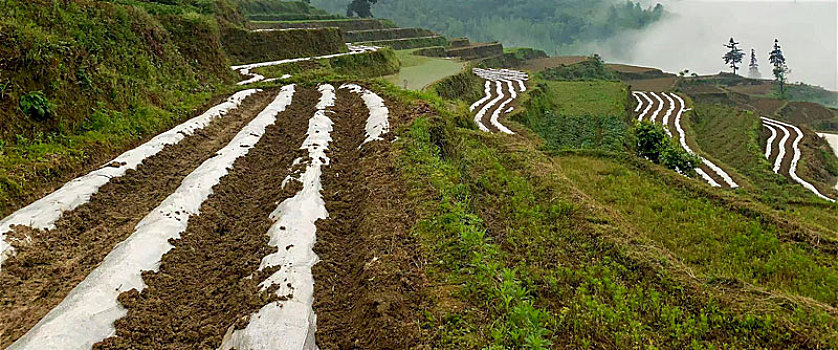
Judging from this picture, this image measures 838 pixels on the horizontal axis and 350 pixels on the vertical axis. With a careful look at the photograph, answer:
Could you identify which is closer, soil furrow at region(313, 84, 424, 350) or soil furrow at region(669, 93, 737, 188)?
soil furrow at region(313, 84, 424, 350)

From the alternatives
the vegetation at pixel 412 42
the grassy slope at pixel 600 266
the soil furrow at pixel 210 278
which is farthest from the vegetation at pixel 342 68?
the vegetation at pixel 412 42

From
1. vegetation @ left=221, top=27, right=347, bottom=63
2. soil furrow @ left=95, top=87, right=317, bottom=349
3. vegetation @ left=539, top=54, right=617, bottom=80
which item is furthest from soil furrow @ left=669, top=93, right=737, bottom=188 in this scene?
vegetation @ left=539, top=54, right=617, bottom=80

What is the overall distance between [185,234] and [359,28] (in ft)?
204

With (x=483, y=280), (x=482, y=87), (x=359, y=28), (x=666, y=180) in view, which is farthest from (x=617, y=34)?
(x=483, y=280)

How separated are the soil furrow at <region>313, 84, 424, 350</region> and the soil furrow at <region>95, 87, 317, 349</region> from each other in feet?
2.59

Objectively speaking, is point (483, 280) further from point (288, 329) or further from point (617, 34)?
point (617, 34)

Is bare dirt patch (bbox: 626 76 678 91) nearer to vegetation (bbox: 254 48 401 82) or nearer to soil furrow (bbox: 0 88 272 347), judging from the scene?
vegetation (bbox: 254 48 401 82)

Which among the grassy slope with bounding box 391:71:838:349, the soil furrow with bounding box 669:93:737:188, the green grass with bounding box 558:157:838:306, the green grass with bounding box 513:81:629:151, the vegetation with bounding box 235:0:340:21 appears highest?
the vegetation with bounding box 235:0:340:21

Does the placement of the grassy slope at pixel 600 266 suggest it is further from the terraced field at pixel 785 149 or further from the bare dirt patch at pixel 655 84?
the bare dirt patch at pixel 655 84

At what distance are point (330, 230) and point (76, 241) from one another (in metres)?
3.35

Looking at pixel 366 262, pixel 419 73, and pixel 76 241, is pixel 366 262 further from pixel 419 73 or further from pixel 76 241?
pixel 419 73

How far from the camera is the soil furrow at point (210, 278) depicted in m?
4.66

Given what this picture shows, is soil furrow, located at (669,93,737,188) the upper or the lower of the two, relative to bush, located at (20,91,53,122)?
lower

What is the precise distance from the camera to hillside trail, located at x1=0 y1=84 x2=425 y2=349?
4625 millimetres
